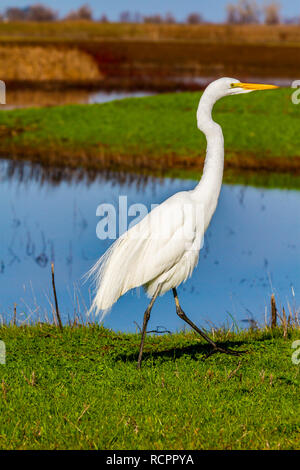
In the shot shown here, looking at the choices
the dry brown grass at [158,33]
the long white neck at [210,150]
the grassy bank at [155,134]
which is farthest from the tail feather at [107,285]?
the dry brown grass at [158,33]

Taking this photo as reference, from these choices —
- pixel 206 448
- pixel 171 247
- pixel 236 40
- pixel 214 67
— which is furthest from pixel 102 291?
pixel 236 40

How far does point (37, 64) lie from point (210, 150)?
3548 cm

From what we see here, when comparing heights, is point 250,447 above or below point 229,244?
above

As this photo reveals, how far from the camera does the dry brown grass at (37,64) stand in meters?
40.6

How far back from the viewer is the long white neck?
23.4 feet

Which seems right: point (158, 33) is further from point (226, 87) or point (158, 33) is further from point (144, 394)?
point (144, 394)

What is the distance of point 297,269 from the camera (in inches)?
494

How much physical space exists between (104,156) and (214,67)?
3457 cm

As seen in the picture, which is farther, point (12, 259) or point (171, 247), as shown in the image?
point (12, 259)

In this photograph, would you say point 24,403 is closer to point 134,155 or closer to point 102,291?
point 102,291

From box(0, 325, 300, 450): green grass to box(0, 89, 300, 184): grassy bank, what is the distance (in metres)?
13.4

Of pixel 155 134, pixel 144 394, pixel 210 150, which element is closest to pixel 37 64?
pixel 155 134

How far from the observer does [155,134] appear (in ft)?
81.6

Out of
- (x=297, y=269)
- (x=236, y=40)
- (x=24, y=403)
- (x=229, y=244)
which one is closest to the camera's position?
(x=24, y=403)
